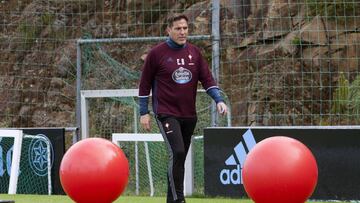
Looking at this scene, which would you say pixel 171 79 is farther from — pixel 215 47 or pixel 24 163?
pixel 24 163

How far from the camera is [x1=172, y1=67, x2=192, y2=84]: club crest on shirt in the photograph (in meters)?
8.99

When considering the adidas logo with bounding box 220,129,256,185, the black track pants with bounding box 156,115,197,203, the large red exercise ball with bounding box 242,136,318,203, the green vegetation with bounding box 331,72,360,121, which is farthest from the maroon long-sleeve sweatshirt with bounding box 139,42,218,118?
the green vegetation with bounding box 331,72,360,121

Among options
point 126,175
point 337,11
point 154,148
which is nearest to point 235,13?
point 337,11

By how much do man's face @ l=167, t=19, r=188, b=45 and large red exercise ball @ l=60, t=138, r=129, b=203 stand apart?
1486 mm

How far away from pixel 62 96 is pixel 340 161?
1068cm

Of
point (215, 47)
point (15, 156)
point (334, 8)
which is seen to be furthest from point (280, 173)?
point (334, 8)

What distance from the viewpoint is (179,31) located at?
891 cm

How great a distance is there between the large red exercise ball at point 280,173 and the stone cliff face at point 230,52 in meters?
6.00

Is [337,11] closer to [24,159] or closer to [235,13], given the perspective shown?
[235,13]

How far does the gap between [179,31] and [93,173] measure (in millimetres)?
1895

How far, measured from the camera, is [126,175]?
8.24 metres

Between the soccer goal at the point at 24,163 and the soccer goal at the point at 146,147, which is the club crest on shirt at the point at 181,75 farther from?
the soccer goal at the point at 24,163

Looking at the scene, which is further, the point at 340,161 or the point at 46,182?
the point at 46,182

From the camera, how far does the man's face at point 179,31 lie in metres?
8.88
